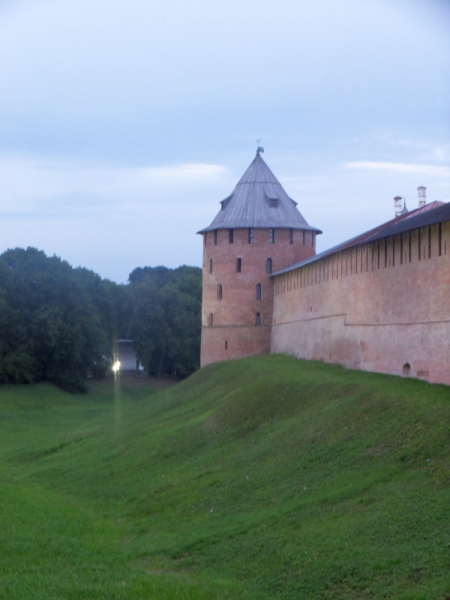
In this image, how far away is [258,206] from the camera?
3222 cm

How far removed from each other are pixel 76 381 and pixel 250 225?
17535mm

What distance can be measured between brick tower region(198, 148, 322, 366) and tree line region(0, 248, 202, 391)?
1318 cm

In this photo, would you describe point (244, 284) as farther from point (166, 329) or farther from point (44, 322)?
point (166, 329)

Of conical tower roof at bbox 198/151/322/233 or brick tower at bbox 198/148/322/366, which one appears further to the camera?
conical tower roof at bbox 198/151/322/233

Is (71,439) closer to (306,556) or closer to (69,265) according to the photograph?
(306,556)

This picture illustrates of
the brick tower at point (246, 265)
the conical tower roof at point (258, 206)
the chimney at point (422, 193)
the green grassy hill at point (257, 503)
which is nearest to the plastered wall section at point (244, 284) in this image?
the brick tower at point (246, 265)

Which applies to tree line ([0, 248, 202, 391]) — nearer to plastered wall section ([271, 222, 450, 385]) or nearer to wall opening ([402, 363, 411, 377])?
plastered wall section ([271, 222, 450, 385])

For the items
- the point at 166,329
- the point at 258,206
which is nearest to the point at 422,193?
the point at 258,206

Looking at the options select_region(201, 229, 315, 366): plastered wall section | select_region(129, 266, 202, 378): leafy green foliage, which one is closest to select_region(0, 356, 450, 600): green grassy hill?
select_region(201, 229, 315, 366): plastered wall section

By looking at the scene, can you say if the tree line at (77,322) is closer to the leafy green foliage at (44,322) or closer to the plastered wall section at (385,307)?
the leafy green foliage at (44,322)

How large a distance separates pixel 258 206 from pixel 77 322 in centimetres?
1566

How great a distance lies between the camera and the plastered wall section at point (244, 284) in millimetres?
31234

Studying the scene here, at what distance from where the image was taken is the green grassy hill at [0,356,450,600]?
26.5 ft

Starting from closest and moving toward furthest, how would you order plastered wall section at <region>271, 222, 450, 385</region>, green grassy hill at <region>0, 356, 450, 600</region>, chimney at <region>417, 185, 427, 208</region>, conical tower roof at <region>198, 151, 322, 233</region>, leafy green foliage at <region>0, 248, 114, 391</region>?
green grassy hill at <region>0, 356, 450, 600</region>
plastered wall section at <region>271, 222, 450, 385</region>
chimney at <region>417, 185, 427, 208</region>
conical tower roof at <region>198, 151, 322, 233</region>
leafy green foliage at <region>0, 248, 114, 391</region>
